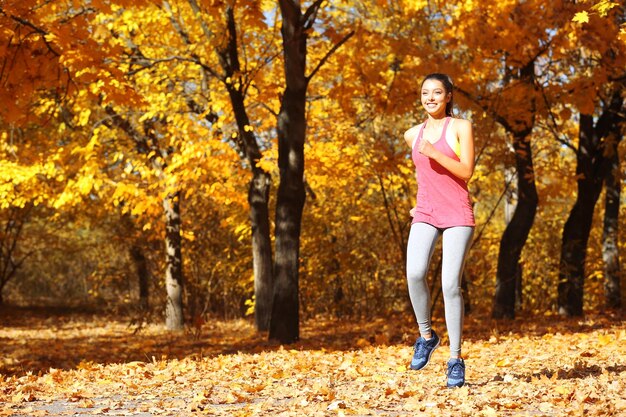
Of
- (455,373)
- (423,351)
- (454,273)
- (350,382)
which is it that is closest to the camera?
(454,273)

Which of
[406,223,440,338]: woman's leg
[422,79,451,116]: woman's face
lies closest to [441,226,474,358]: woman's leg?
[406,223,440,338]: woman's leg

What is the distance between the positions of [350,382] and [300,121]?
5202 mm

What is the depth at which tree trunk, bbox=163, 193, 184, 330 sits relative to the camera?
16.2 metres

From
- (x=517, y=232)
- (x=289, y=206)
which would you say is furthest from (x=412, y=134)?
(x=517, y=232)

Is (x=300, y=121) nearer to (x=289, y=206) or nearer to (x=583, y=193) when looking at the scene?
(x=289, y=206)

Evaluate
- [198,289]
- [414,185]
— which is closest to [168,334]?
[198,289]

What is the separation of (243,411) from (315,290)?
44.5 ft

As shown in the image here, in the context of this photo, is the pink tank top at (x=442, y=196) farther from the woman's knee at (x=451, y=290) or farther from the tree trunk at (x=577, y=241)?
the tree trunk at (x=577, y=241)

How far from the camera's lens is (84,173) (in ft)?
49.1

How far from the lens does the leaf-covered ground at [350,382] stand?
4.60 m

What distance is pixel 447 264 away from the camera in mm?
Answer: 4840

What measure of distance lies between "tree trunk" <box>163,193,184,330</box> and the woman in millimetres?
11530

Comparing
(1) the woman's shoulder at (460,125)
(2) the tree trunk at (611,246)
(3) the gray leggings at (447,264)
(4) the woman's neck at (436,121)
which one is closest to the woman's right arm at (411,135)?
(4) the woman's neck at (436,121)

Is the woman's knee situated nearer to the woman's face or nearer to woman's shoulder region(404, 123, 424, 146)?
woman's shoulder region(404, 123, 424, 146)
